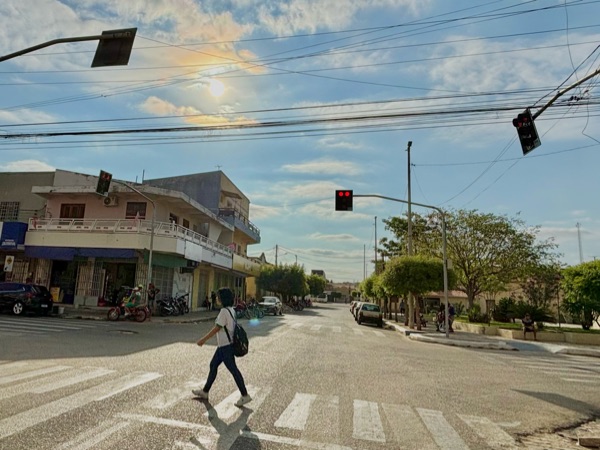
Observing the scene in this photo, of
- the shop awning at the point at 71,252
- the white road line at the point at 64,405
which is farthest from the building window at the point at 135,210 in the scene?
the white road line at the point at 64,405

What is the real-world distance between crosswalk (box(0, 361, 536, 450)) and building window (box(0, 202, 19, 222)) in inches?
1153

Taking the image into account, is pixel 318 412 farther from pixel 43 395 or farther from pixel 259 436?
pixel 43 395

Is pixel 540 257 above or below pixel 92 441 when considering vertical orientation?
above

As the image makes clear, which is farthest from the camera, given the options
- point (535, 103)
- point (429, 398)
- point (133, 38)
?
point (535, 103)

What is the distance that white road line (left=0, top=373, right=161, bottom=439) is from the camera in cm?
484

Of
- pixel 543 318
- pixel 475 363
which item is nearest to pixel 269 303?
pixel 543 318

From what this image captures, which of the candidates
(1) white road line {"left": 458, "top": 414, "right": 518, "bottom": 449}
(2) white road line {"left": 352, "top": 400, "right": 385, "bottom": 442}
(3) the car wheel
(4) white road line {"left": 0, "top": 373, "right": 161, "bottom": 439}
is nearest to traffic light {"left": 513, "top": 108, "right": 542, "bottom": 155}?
(1) white road line {"left": 458, "top": 414, "right": 518, "bottom": 449}

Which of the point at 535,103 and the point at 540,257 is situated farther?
the point at 540,257

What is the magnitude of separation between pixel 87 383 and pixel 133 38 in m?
6.53

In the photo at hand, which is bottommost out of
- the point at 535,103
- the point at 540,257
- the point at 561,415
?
the point at 561,415

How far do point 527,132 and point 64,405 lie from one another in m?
10.5

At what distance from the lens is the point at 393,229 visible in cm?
4397

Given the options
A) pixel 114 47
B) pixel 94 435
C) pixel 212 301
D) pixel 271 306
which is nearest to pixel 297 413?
pixel 94 435

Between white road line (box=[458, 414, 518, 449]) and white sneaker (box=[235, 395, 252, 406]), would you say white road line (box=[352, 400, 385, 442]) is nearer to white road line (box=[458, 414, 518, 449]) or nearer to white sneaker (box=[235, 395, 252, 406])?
white road line (box=[458, 414, 518, 449])
